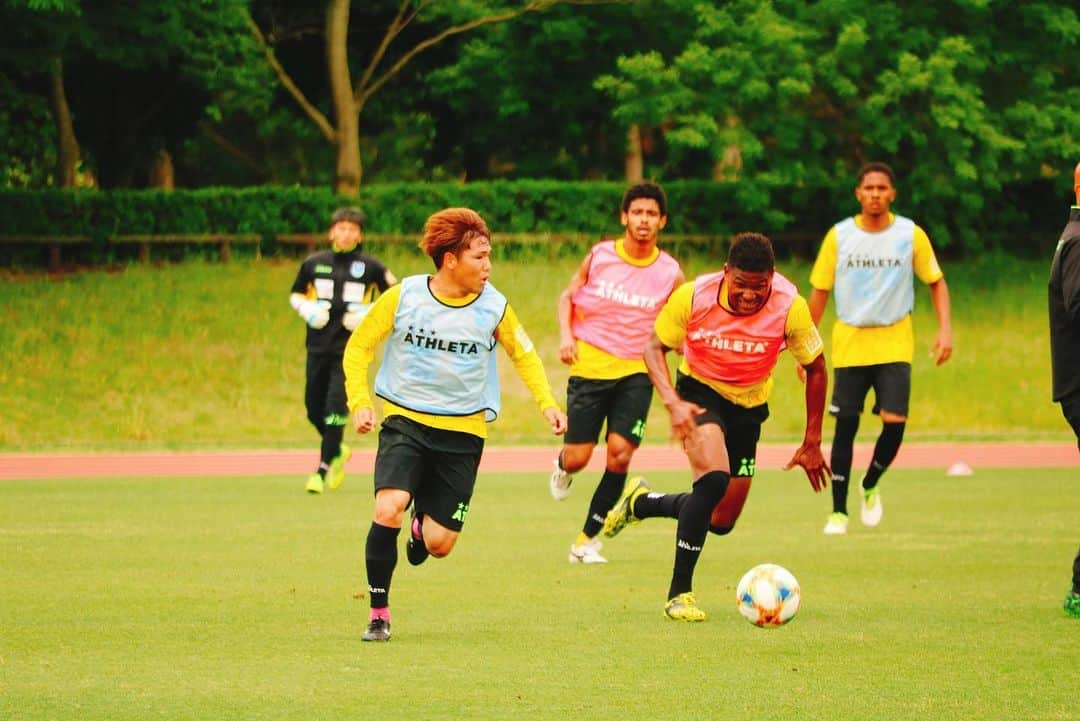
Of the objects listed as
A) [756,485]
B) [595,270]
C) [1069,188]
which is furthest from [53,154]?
[595,270]

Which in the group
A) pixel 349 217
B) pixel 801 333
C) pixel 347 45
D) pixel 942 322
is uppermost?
pixel 801 333

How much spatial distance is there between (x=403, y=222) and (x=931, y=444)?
13.8m

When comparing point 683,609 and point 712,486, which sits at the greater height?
point 712,486

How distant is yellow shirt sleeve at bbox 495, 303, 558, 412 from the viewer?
8.94 metres

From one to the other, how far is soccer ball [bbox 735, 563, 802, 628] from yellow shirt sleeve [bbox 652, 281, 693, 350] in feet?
4.60

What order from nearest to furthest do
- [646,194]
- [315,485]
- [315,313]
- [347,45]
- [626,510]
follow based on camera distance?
[626,510] → [646,194] → [315,313] → [315,485] → [347,45]

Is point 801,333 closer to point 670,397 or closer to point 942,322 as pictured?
point 670,397

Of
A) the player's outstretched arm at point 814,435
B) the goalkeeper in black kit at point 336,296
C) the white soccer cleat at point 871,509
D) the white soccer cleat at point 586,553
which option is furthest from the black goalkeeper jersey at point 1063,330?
the goalkeeper in black kit at point 336,296

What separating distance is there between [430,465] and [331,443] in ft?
26.4

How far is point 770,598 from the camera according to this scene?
850 centimetres

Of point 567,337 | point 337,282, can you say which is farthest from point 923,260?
point 337,282

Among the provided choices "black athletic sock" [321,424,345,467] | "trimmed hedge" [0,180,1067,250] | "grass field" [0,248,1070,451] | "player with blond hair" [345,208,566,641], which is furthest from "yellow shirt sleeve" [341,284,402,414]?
"trimmed hedge" [0,180,1067,250]

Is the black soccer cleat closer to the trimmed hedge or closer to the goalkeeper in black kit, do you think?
the goalkeeper in black kit

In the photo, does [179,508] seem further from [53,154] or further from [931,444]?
[53,154]
